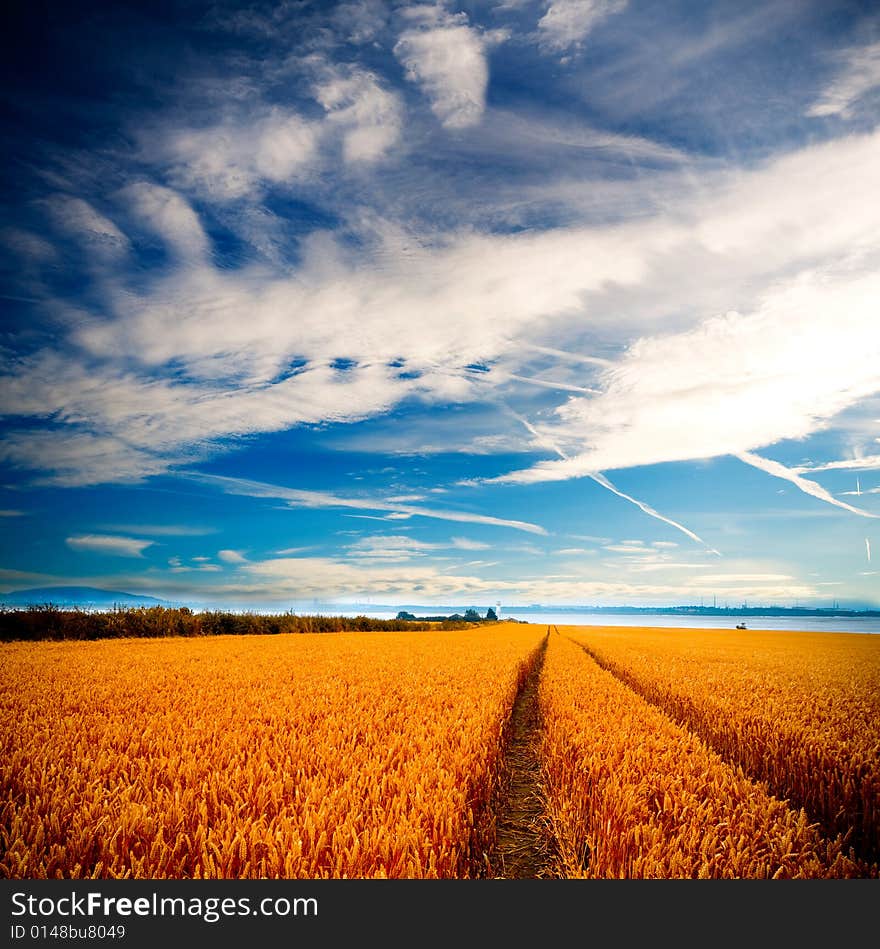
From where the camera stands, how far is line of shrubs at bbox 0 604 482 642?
24.9 meters

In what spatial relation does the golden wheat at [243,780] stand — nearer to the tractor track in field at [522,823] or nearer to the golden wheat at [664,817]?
the tractor track in field at [522,823]

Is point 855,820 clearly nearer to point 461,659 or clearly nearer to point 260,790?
point 260,790

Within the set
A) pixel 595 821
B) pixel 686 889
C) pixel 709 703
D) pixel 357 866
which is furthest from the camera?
pixel 709 703

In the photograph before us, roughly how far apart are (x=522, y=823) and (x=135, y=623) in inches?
1185

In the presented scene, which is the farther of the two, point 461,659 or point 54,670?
point 461,659

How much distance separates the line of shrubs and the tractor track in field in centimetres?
2557

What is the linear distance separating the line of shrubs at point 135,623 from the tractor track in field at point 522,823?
25.6 meters

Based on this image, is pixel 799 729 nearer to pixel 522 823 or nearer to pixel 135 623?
pixel 522 823

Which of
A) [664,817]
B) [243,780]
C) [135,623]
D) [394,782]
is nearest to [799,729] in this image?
[664,817]

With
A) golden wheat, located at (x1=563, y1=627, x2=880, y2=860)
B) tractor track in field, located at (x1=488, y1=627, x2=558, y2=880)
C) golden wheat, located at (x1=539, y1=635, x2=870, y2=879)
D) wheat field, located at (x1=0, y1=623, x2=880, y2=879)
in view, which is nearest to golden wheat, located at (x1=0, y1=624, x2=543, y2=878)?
wheat field, located at (x1=0, y1=623, x2=880, y2=879)

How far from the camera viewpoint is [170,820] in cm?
354

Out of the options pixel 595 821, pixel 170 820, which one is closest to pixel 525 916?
pixel 595 821

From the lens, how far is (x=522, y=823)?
214 inches

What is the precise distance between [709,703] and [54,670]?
13224 mm
